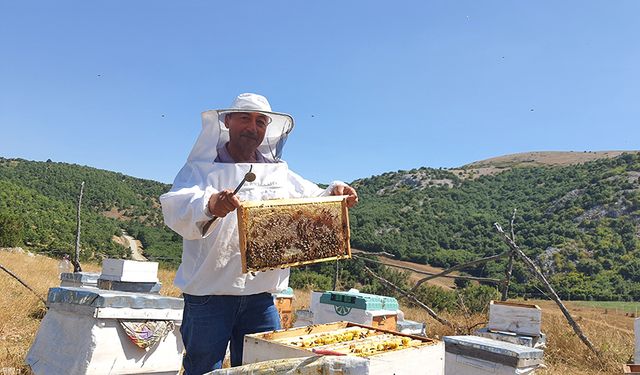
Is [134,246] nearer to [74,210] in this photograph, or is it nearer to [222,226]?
[74,210]

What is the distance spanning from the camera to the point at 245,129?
3109 millimetres

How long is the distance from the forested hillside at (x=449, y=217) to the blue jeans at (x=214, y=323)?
18.6m

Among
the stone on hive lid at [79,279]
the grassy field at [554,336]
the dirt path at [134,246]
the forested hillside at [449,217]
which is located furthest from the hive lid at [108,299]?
the dirt path at [134,246]

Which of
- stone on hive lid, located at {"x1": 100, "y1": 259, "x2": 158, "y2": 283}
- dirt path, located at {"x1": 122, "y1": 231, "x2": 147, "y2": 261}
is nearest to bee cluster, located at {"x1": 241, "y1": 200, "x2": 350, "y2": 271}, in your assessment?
stone on hive lid, located at {"x1": 100, "y1": 259, "x2": 158, "y2": 283}

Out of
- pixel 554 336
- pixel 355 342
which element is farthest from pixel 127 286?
pixel 554 336

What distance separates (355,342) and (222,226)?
983mm

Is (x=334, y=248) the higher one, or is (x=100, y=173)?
(x=100, y=173)

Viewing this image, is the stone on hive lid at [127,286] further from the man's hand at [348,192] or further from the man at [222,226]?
the man's hand at [348,192]

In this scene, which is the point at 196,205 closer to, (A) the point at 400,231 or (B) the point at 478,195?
(A) the point at 400,231

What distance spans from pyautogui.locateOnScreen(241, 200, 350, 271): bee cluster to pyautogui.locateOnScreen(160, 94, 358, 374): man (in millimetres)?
165

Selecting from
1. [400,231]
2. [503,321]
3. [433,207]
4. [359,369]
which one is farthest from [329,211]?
[433,207]

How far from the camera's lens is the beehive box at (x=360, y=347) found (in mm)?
2002

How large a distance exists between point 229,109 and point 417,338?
5.55 feet

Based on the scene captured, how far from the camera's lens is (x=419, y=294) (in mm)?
15547
